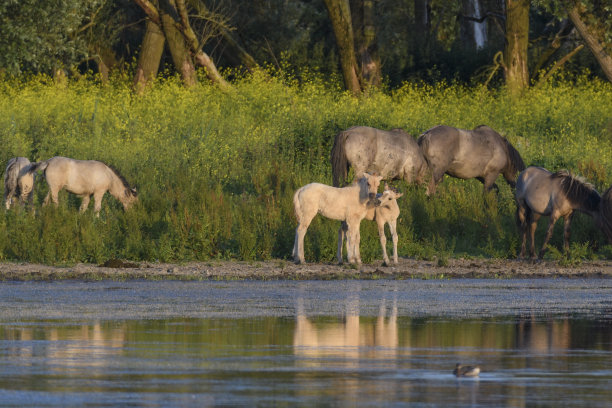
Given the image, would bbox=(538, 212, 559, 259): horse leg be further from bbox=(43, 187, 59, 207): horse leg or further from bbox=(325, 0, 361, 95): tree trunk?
bbox=(325, 0, 361, 95): tree trunk

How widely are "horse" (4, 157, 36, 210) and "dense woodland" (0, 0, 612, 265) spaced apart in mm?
837

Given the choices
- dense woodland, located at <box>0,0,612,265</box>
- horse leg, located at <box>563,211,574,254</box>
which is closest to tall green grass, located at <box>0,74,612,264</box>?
dense woodland, located at <box>0,0,612,265</box>

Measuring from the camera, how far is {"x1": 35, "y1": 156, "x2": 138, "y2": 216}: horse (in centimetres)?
2383

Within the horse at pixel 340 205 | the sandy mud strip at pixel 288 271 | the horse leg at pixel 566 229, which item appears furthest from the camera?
the horse leg at pixel 566 229

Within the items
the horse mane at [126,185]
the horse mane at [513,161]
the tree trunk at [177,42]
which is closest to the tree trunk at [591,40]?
the horse mane at [513,161]

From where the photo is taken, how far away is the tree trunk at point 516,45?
36.5 m

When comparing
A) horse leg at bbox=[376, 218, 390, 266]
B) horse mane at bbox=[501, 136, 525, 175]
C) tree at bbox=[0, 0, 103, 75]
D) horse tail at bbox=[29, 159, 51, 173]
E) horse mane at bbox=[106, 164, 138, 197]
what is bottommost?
horse leg at bbox=[376, 218, 390, 266]

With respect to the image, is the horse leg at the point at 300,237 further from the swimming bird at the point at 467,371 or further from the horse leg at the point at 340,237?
the swimming bird at the point at 467,371

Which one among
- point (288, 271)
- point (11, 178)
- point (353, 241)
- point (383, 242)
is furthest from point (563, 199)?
point (11, 178)

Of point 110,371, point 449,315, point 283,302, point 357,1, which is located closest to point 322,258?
point 283,302

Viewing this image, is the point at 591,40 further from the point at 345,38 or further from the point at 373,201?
the point at 373,201

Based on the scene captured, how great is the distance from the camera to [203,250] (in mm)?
21109

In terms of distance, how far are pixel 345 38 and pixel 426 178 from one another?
486 inches

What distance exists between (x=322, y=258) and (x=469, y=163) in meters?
6.34
